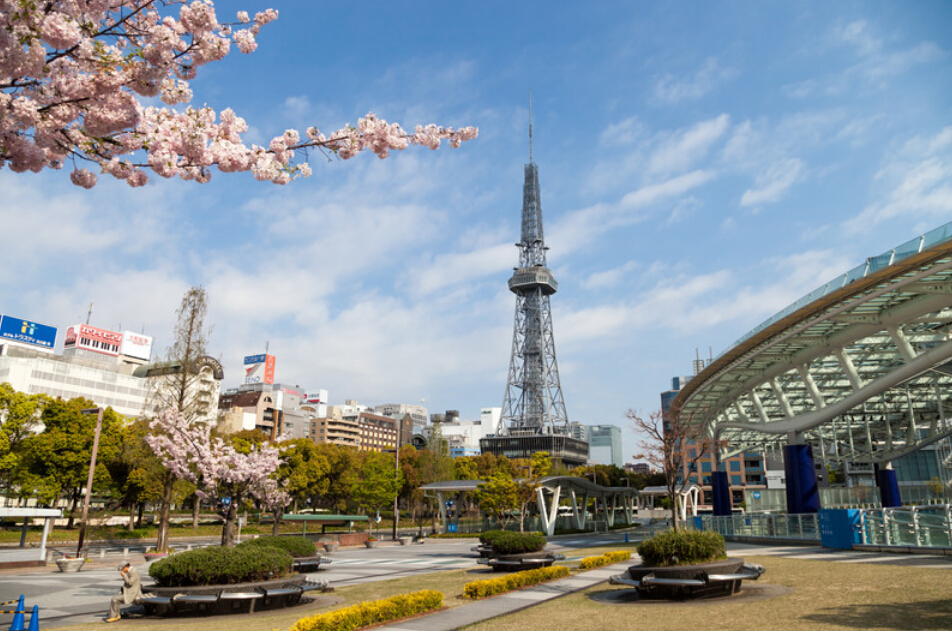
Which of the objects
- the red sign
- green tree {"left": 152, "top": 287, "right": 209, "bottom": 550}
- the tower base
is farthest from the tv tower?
green tree {"left": 152, "top": 287, "right": 209, "bottom": 550}

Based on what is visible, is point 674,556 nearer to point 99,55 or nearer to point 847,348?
point 99,55

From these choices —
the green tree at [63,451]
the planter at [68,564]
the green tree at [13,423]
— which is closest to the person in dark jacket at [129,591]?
the planter at [68,564]

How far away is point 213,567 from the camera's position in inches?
555

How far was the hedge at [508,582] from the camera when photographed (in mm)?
15547

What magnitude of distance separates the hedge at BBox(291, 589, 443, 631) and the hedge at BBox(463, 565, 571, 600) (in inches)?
62.3

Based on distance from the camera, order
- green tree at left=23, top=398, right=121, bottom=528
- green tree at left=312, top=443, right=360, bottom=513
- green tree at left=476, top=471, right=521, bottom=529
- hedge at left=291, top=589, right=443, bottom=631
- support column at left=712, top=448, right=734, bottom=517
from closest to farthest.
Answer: hedge at left=291, top=589, right=443, bottom=631 → green tree at left=476, top=471, right=521, bottom=529 → green tree at left=23, top=398, right=121, bottom=528 → support column at left=712, top=448, right=734, bottom=517 → green tree at left=312, top=443, right=360, bottom=513

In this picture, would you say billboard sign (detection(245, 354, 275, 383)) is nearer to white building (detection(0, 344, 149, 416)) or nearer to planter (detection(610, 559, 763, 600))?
white building (detection(0, 344, 149, 416))

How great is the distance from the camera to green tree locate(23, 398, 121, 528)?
166 feet

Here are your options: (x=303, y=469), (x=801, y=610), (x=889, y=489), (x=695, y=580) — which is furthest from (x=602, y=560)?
(x=303, y=469)

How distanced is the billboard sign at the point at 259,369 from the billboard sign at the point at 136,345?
35403 mm

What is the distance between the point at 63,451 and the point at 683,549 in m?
54.1

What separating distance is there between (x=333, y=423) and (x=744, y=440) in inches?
4661

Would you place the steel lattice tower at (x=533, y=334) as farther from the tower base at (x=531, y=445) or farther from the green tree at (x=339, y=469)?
the green tree at (x=339, y=469)

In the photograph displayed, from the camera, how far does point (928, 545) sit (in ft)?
67.4
